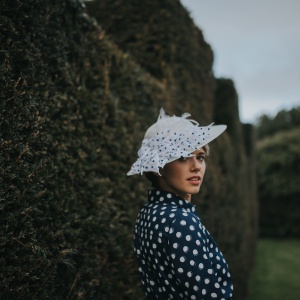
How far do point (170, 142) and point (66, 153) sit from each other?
2.66 feet

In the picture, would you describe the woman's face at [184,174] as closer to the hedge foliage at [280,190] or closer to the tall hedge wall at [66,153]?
the tall hedge wall at [66,153]

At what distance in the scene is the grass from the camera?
952 cm

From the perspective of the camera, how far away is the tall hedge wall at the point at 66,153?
190 cm

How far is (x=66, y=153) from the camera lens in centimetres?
240

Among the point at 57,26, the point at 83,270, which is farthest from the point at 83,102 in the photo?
the point at 83,270

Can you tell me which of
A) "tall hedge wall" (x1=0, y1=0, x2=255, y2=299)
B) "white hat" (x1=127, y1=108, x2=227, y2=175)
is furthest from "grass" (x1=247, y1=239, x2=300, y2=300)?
"white hat" (x1=127, y1=108, x2=227, y2=175)

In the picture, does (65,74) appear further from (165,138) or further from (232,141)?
(232,141)

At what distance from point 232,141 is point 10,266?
8.46 meters

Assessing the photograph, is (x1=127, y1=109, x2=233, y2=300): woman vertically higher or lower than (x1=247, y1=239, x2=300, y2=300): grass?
higher

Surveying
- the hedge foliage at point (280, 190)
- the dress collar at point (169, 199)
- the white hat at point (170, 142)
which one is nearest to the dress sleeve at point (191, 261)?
the dress collar at point (169, 199)

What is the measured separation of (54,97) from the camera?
231cm

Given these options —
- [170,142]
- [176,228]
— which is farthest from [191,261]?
[170,142]

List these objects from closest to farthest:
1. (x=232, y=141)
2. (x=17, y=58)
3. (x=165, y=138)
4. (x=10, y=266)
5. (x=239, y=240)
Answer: (x=10, y=266) < (x=17, y=58) < (x=165, y=138) < (x=239, y=240) < (x=232, y=141)

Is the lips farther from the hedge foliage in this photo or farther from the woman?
the hedge foliage
